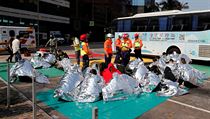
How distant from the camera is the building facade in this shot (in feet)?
106

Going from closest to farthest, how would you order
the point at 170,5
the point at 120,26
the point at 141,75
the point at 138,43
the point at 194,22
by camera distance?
the point at 141,75 → the point at 138,43 → the point at 194,22 → the point at 120,26 → the point at 170,5

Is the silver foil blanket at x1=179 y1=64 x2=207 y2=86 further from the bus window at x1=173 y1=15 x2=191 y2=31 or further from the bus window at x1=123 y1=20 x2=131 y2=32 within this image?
the bus window at x1=123 y1=20 x2=131 y2=32

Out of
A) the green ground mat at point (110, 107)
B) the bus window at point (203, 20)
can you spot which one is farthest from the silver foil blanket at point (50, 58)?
the bus window at point (203, 20)

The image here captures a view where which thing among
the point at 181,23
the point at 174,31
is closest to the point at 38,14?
the point at 174,31

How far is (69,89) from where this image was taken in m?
7.07

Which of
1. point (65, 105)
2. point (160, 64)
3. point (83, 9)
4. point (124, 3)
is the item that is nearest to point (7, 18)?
point (83, 9)

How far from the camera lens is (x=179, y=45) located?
51.2 ft

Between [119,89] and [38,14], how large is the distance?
30.8 m

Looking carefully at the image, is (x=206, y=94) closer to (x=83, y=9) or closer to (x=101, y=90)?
(x=101, y=90)

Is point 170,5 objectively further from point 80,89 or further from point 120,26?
point 80,89

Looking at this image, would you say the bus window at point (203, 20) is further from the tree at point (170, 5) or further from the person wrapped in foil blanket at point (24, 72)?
the tree at point (170, 5)

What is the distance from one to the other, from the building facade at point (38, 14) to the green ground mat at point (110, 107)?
88.2 feet

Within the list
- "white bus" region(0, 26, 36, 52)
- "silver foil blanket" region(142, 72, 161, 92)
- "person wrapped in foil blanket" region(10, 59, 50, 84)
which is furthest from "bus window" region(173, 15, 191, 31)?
"white bus" region(0, 26, 36, 52)

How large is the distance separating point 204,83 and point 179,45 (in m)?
6.35
